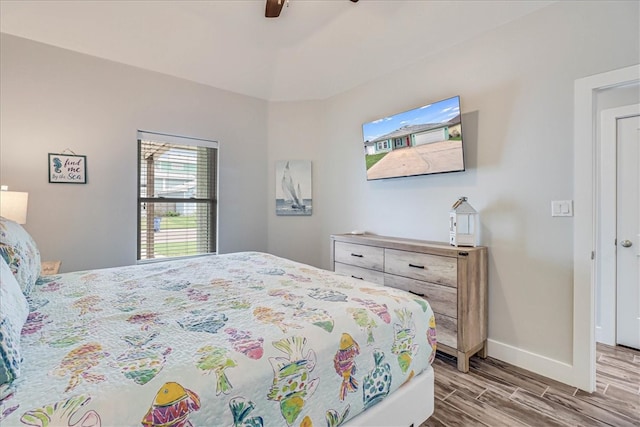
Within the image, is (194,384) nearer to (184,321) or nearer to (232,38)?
(184,321)

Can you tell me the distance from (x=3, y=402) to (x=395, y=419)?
128 centimetres

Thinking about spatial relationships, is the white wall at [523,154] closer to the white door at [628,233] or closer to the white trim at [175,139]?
the white door at [628,233]

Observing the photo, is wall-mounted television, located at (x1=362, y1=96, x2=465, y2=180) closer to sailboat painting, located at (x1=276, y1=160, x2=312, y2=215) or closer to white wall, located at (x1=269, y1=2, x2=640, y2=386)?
white wall, located at (x1=269, y1=2, x2=640, y2=386)

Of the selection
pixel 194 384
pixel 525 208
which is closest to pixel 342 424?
pixel 194 384

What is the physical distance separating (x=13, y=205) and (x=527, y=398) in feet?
12.9

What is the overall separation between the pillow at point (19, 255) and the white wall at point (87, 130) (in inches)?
51.7

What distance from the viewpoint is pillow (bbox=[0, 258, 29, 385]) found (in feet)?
2.31

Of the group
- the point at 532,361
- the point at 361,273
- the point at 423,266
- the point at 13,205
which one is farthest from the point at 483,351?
the point at 13,205

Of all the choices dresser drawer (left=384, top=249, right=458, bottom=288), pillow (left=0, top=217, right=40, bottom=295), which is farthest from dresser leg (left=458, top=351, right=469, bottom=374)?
pillow (left=0, top=217, right=40, bottom=295)

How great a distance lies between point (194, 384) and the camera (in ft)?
2.57

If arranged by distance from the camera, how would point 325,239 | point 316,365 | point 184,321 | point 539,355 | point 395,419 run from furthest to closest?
1. point 325,239
2. point 539,355
3. point 395,419
4. point 184,321
5. point 316,365

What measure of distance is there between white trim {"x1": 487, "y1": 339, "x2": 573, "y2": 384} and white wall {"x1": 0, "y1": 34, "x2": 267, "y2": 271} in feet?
10.0

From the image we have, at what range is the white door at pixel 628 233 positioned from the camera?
2535mm

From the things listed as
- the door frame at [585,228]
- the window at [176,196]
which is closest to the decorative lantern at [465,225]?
the door frame at [585,228]
